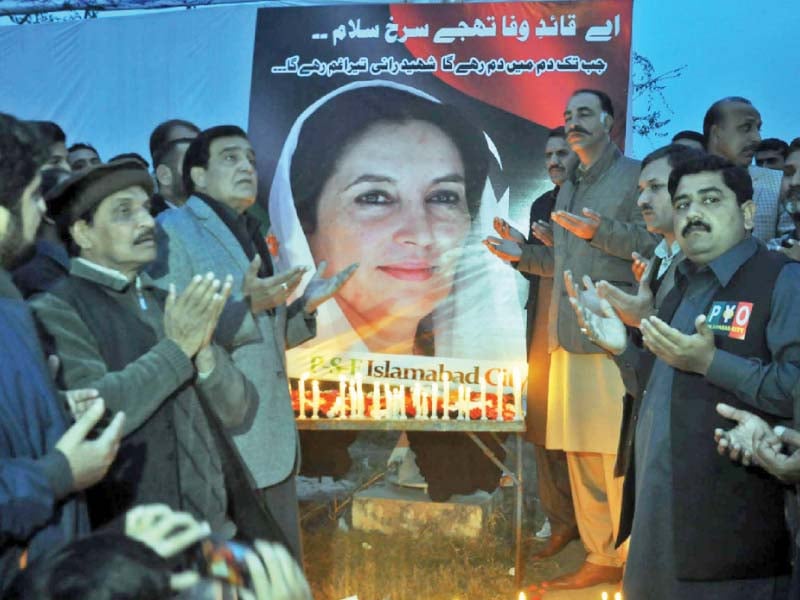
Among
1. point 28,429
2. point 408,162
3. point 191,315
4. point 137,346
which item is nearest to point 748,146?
point 408,162

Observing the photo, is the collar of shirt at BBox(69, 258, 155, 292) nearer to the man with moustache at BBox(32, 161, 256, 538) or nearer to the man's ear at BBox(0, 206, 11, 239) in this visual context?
the man with moustache at BBox(32, 161, 256, 538)

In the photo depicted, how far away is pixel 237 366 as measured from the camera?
4.04 meters

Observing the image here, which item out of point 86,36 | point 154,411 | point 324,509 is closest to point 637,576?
point 154,411

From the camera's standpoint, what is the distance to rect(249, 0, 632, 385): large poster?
23.2 ft

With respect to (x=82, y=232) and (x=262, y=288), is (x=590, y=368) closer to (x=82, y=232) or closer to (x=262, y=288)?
(x=262, y=288)

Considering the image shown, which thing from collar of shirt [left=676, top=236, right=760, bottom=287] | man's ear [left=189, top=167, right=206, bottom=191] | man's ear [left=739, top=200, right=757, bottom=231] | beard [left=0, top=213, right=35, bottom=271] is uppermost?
man's ear [left=189, top=167, right=206, bottom=191]

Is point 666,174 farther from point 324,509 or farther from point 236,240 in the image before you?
point 324,509

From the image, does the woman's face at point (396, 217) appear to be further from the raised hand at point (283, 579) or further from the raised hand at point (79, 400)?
the raised hand at point (283, 579)

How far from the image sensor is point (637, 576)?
352cm

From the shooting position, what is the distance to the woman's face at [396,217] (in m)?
7.15

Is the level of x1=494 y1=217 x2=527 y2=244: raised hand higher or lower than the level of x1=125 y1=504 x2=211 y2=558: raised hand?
higher

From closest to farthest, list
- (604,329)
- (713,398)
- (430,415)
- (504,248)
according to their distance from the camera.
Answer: (713,398) < (604,329) < (430,415) < (504,248)

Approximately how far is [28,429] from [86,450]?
0.48 feet

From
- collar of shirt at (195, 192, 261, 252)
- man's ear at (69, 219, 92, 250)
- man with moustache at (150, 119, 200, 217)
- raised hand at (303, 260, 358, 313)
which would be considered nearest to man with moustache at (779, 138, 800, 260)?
raised hand at (303, 260, 358, 313)
